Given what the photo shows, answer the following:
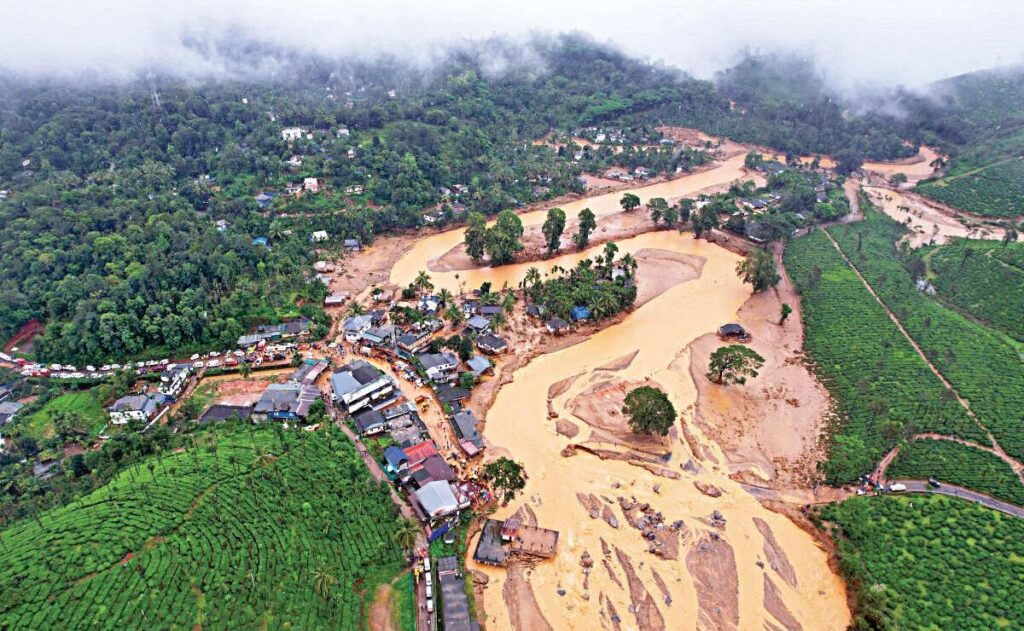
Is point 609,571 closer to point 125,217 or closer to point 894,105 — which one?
point 125,217

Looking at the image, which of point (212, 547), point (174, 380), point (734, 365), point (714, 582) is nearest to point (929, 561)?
point (714, 582)

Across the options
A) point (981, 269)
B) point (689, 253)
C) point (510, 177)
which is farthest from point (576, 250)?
point (981, 269)

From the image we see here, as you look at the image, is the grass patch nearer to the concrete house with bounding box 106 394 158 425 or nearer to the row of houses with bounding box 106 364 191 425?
the row of houses with bounding box 106 364 191 425

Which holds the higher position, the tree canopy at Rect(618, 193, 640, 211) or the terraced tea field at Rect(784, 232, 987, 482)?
the tree canopy at Rect(618, 193, 640, 211)

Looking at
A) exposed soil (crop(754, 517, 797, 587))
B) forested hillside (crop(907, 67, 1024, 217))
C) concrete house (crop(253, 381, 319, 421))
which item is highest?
forested hillside (crop(907, 67, 1024, 217))

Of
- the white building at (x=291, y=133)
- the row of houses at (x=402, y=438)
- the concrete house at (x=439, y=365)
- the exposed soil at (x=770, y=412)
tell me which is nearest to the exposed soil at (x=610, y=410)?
the exposed soil at (x=770, y=412)

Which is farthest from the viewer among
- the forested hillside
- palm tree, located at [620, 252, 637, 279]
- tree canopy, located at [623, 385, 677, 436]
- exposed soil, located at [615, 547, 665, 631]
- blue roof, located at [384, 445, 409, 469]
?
the forested hillside

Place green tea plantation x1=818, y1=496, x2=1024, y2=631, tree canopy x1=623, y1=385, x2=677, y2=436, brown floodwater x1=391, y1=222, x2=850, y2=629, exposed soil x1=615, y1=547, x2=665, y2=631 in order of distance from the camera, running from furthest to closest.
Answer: tree canopy x1=623, y1=385, x2=677, y2=436 < brown floodwater x1=391, y1=222, x2=850, y2=629 < exposed soil x1=615, y1=547, x2=665, y2=631 < green tea plantation x1=818, y1=496, x2=1024, y2=631

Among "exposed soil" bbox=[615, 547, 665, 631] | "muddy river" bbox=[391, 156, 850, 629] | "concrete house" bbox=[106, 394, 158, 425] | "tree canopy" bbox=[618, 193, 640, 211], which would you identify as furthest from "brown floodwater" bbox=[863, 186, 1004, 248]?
"concrete house" bbox=[106, 394, 158, 425]
